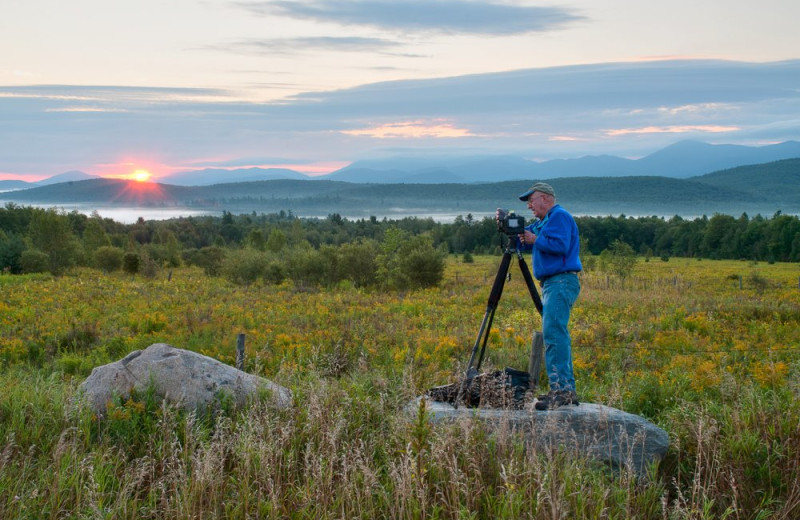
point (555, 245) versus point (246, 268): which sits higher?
point (555, 245)

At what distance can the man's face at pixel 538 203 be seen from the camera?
22.4 ft

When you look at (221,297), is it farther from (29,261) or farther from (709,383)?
(29,261)

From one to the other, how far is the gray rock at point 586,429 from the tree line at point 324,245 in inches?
87.4

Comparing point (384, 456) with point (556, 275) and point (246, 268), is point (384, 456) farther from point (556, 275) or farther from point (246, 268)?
point (246, 268)

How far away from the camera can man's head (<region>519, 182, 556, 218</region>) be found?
6770mm

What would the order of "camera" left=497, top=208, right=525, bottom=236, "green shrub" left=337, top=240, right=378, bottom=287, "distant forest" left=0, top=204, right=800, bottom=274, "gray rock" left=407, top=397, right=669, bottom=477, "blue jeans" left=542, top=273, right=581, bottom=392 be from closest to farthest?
1. "gray rock" left=407, top=397, right=669, bottom=477
2. "blue jeans" left=542, top=273, right=581, bottom=392
3. "camera" left=497, top=208, right=525, bottom=236
4. "green shrub" left=337, top=240, right=378, bottom=287
5. "distant forest" left=0, top=204, right=800, bottom=274

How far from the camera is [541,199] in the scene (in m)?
6.82

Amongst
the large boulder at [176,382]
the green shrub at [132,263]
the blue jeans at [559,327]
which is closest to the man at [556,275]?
the blue jeans at [559,327]

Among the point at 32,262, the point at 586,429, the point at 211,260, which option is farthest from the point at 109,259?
the point at 586,429

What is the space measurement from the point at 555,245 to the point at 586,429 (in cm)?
191

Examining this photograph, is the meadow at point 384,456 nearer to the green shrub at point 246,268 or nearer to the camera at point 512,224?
the camera at point 512,224

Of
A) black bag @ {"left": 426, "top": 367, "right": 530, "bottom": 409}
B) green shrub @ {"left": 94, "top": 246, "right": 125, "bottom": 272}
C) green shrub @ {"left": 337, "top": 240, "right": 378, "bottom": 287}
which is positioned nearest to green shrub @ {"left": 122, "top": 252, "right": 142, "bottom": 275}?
green shrub @ {"left": 94, "top": 246, "right": 125, "bottom": 272}

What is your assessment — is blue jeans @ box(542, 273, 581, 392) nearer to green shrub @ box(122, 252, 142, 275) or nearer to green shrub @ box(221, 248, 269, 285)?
green shrub @ box(221, 248, 269, 285)

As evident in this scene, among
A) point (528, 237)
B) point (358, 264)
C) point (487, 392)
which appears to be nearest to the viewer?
point (487, 392)
